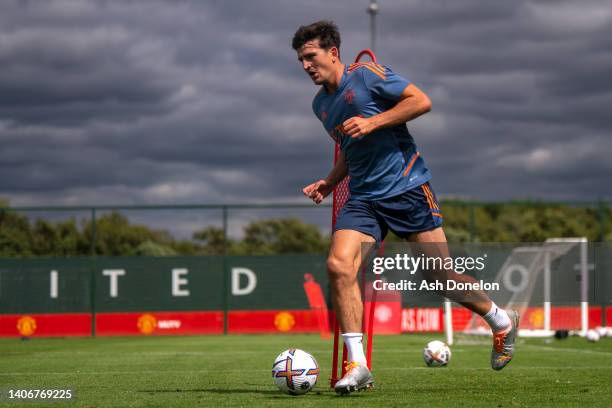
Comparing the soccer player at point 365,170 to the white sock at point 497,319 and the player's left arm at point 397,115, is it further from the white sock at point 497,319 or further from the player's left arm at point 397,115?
the white sock at point 497,319

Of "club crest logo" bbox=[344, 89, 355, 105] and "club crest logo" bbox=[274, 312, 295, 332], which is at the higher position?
"club crest logo" bbox=[344, 89, 355, 105]

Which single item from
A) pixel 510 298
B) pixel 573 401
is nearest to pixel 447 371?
Answer: pixel 573 401

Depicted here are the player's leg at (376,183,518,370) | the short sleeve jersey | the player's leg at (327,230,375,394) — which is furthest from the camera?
the player's leg at (376,183,518,370)

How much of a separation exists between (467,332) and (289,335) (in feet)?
22.3

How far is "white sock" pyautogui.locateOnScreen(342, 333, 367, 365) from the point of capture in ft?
19.4

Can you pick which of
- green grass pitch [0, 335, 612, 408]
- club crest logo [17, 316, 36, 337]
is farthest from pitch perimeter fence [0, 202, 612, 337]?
green grass pitch [0, 335, 612, 408]

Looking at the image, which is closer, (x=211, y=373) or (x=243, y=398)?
(x=243, y=398)

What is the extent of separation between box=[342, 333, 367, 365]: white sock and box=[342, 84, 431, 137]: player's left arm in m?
1.35

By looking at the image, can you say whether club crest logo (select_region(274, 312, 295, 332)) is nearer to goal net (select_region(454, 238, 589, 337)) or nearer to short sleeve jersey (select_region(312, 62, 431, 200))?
goal net (select_region(454, 238, 589, 337))

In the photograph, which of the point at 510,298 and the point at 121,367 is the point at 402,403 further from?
the point at 510,298

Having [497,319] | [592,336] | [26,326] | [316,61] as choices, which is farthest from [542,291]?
[316,61]

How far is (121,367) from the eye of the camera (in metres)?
9.86

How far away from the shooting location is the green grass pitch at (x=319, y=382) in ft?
18.7

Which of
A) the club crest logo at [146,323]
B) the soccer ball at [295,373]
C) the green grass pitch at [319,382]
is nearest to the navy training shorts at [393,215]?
the soccer ball at [295,373]
